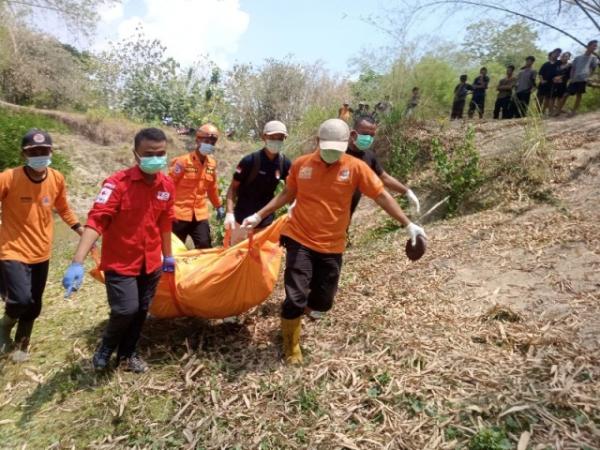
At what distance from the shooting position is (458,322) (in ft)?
10.7

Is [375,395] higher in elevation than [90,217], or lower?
lower

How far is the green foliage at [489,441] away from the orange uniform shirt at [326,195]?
135cm

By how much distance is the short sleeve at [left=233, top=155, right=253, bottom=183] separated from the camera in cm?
400

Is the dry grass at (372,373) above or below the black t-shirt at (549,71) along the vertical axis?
below

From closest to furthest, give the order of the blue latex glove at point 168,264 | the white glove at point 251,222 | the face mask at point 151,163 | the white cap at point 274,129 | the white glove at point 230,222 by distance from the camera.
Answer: the face mask at point 151,163, the blue latex glove at point 168,264, the white glove at point 251,222, the white glove at point 230,222, the white cap at point 274,129

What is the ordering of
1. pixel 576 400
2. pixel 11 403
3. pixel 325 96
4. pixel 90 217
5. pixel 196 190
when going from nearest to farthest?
pixel 576 400, pixel 90 217, pixel 11 403, pixel 196 190, pixel 325 96

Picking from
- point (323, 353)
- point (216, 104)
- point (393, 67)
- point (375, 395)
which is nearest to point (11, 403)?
point (323, 353)

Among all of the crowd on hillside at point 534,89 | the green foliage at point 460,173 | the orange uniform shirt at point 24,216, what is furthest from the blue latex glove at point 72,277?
the crowd on hillside at point 534,89

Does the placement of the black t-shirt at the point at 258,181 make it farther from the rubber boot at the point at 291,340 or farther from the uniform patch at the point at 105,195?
the uniform patch at the point at 105,195

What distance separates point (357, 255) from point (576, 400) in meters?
2.94

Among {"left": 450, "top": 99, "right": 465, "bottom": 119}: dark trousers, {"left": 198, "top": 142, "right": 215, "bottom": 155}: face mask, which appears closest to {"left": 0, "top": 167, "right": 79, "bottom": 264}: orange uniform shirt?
{"left": 198, "top": 142, "right": 215, "bottom": 155}: face mask

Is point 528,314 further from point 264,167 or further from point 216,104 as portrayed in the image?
point 216,104

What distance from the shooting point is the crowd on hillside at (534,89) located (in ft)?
27.3

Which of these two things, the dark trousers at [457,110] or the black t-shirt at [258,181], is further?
the dark trousers at [457,110]
